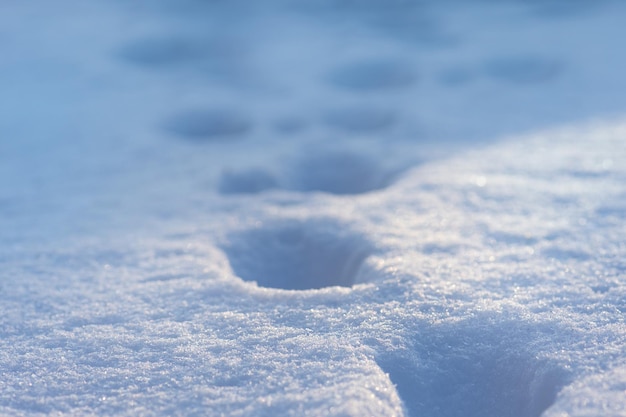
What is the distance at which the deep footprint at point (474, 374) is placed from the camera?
1.10 metres

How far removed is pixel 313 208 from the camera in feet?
5.86

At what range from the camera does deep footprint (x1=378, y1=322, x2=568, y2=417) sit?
110 centimetres

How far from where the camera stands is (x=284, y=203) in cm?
185

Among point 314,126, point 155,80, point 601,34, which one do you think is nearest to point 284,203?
point 314,126

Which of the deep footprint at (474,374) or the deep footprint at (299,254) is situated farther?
the deep footprint at (299,254)

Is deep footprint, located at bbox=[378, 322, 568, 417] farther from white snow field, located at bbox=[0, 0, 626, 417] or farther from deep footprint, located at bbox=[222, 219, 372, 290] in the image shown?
deep footprint, located at bbox=[222, 219, 372, 290]

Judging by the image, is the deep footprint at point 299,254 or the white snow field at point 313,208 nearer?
the white snow field at point 313,208

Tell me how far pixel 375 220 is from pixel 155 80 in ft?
4.35

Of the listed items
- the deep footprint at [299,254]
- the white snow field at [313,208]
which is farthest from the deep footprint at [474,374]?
the deep footprint at [299,254]

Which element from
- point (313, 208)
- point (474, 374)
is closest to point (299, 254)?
point (313, 208)

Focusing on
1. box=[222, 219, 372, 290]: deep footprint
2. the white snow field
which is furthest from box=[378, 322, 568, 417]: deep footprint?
box=[222, 219, 372, 290]: deep footprint

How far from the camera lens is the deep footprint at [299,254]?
5.09 ft

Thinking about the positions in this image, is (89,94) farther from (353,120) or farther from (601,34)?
(601,34)

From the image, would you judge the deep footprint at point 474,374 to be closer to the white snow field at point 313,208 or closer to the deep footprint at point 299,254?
the white snow field at point 313,208
